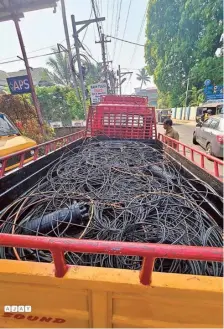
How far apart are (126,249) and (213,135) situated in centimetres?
774

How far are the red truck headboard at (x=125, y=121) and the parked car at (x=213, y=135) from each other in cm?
270

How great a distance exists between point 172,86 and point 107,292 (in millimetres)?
30685

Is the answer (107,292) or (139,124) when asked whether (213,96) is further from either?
(107,292)

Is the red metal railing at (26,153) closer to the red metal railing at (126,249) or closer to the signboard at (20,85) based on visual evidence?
the red metal railing at (126,249)

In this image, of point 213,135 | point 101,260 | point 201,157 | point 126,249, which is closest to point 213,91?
point 213,135

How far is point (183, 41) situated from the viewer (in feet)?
74.7

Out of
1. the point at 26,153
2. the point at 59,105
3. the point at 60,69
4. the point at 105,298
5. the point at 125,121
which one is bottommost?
the point at 26,153

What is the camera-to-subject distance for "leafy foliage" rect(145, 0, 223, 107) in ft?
64.6

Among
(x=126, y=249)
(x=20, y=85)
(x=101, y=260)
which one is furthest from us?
(x=20, y=85)

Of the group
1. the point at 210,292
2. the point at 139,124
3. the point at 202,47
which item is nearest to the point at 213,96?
the point at 202,47

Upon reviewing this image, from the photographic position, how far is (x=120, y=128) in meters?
5.96

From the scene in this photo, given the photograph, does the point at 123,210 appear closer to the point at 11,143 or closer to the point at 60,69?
the point at 11,143

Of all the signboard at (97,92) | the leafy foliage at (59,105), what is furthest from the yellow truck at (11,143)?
the leafy foliage at (59,105)

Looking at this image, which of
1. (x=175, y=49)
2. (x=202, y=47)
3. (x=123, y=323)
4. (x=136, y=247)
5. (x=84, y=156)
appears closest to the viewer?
(x=136, y=247)
